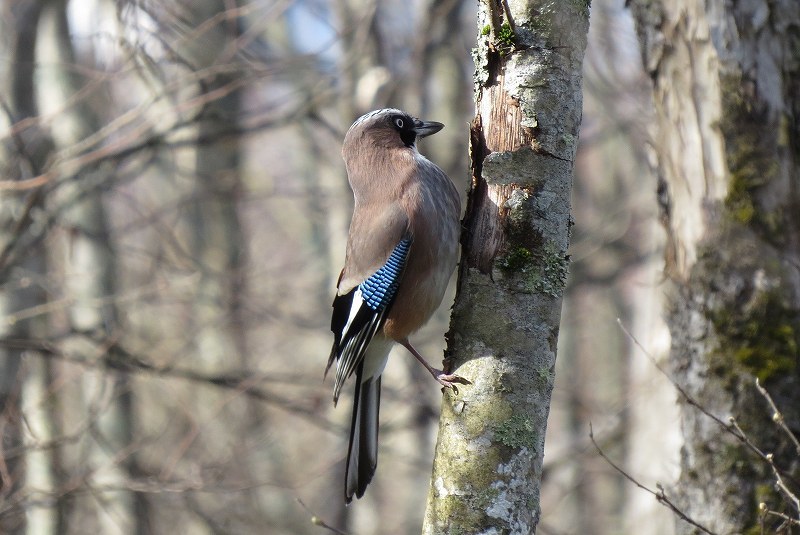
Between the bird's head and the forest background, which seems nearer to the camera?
the bird's head

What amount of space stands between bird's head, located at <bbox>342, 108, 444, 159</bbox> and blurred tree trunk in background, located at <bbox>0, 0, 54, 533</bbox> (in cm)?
249

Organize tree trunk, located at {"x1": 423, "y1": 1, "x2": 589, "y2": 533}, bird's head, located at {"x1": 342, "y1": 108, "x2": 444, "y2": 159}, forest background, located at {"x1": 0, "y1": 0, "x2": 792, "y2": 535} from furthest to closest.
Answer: forest background, located at {"x1": 0, "y1": 0, "x2": 792, "y2": 535} → bird's head, located at {"x1": 342, "y1": 108, "x2": 444, "y2": 159} → tree trunk, located at {"x1": 423, "y1": 1, "x2": 589, "y2": 533}

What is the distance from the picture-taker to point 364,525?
13094 mm

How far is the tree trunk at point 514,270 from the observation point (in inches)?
124

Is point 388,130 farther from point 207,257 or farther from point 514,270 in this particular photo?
point 207,257

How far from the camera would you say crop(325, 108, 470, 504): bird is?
169 inches

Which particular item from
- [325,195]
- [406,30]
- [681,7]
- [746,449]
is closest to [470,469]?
[746,449]

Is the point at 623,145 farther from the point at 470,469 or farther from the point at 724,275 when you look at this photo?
the point at 470,469

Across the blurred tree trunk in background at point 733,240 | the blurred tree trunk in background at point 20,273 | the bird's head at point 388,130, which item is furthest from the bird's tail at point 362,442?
the blurred tree trunk in background at point 20,273

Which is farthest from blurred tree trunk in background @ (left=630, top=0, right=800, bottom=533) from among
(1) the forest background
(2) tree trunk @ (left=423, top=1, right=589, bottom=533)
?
(2) tree trunk @ (left=423, top=1, right=589, bottom=533)

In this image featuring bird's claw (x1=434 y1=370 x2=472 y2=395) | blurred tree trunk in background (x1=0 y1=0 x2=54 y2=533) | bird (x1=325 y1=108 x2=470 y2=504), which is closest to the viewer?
bird's claw (x1=434 y1=370 x2=472 y2=395)

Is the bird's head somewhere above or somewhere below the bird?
above

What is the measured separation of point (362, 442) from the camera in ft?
14.4

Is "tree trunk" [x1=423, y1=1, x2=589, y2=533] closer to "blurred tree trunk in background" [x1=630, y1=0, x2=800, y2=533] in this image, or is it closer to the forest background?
the forest background
